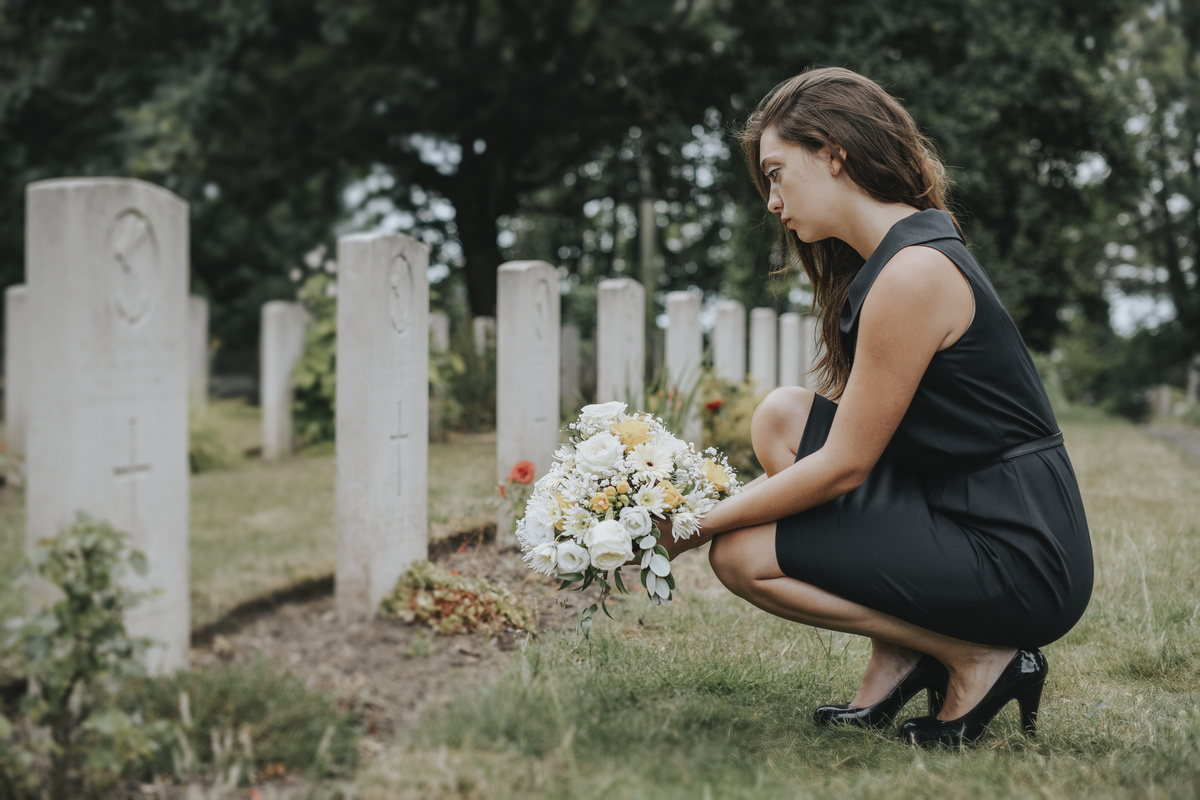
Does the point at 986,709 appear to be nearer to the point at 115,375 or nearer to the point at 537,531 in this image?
the point at 537,531

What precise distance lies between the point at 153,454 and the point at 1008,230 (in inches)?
560

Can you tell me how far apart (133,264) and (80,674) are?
964 millimetres

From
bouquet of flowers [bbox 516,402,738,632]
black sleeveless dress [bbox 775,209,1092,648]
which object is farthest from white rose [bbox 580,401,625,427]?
black sleeveless dress [bbox 775,209,1092,648]

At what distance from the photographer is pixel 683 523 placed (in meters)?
2.28

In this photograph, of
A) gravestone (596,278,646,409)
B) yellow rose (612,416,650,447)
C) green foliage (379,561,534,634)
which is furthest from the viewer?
gravestone (596,278,646,409)

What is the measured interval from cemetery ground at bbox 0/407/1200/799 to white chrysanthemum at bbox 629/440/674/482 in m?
0.55

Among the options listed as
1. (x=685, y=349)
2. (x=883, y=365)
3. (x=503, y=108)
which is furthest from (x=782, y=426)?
(x=503, y=108)

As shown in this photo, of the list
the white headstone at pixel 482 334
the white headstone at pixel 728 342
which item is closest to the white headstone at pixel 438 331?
the white headstone at pixel 482 334

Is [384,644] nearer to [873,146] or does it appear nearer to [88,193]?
[88,193]

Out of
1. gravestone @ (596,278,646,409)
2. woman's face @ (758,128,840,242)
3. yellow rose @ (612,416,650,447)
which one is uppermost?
woman's face @ (758,128,840,242)

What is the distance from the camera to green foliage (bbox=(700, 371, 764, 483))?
638 centimetres

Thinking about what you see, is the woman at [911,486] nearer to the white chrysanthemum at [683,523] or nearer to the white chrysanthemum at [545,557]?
the white chrysanthemum at [683,523]

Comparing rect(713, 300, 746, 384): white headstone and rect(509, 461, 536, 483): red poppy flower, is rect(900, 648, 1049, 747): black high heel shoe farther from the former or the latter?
rect(713, 300, 746, 384): white headstone

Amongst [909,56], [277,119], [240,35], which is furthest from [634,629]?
[909,56]
